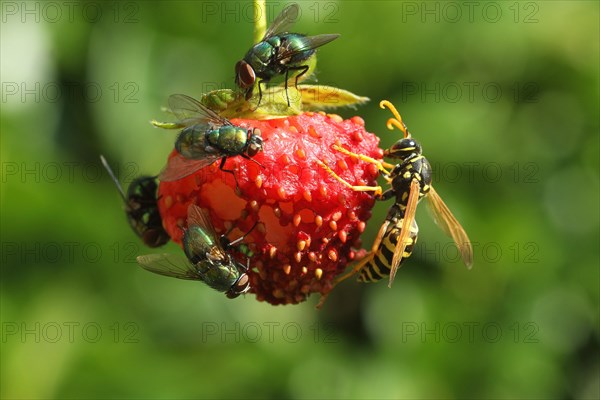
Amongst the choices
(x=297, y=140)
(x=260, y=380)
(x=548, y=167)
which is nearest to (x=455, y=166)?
(x=548, y=167)

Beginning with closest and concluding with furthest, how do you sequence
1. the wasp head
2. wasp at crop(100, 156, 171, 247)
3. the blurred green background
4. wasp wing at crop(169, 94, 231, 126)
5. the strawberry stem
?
1. the strawberry stem
2. wasp wing at crop(169, 94, 231, 126)
3. the wasp head
4. wasp at crop(100, 156, 171, 247)
5. the blurred green background

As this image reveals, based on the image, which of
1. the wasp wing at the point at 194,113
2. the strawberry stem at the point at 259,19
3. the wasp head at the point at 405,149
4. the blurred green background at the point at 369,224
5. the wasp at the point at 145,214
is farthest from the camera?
the blurred green background at the point at 369,224

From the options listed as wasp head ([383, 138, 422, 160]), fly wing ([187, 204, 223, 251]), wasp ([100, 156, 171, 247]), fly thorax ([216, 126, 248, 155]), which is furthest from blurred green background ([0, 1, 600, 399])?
fly thorax ([216, 126, 248, 155])

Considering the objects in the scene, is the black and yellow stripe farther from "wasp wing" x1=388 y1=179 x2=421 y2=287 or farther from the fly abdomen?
the fly abdomen

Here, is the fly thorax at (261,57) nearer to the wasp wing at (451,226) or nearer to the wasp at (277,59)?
the wasp at (277,59)

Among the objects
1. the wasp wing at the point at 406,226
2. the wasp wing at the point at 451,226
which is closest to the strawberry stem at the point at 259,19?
the wasp wing at the point at 406,226

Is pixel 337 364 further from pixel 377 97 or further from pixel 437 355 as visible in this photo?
pixel 377 97
